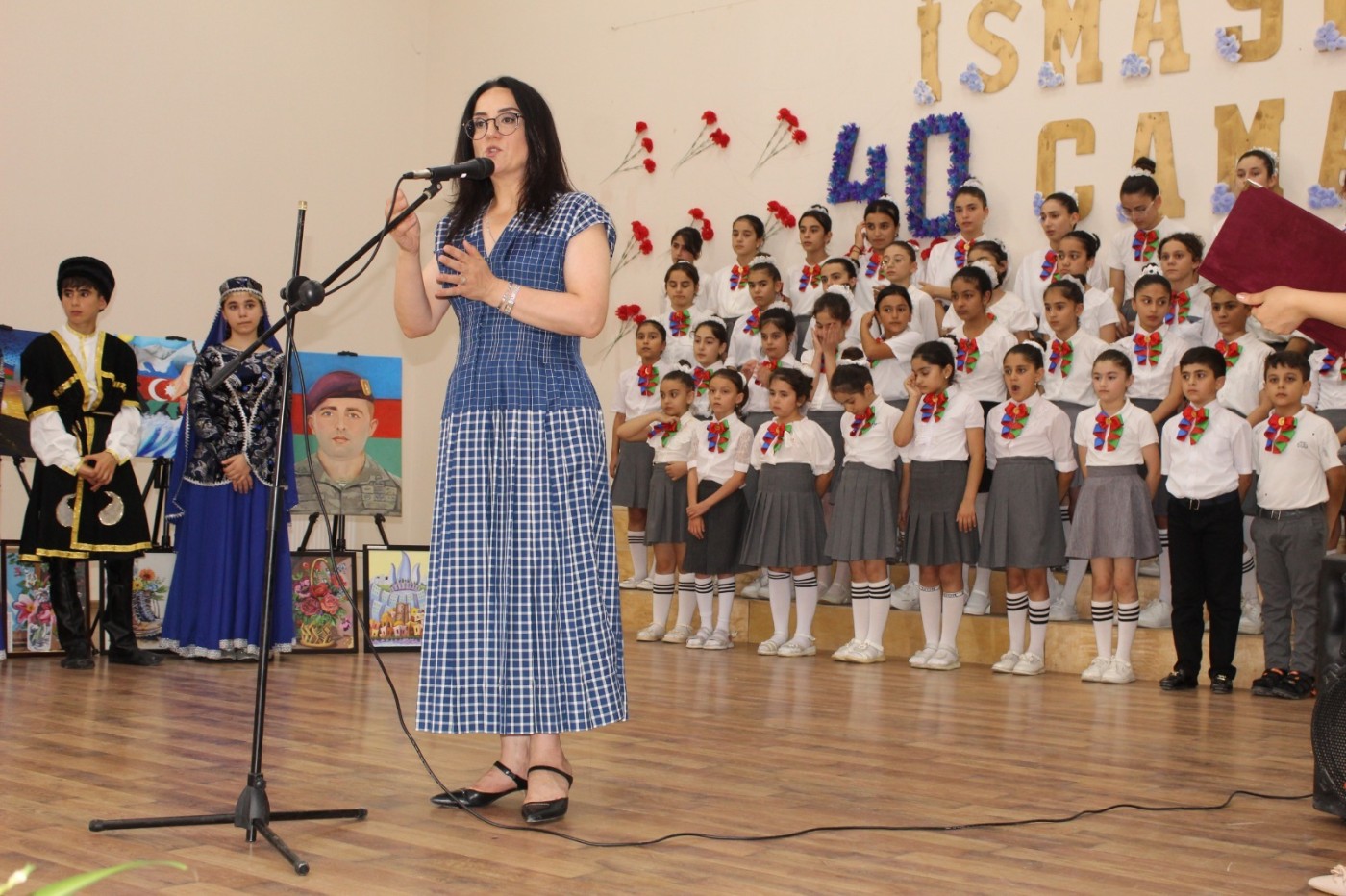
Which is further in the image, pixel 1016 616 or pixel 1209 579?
pixel 1016 616

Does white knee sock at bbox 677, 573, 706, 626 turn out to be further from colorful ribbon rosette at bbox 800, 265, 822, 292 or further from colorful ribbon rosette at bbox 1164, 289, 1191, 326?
colorful ribbon rosette at bbox 1164, 289, 1191, 326

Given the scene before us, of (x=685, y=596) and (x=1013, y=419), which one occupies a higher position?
(x=1013, y=419)

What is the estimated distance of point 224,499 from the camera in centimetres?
567

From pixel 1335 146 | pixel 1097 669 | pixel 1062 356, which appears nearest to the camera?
pixel 1097 669

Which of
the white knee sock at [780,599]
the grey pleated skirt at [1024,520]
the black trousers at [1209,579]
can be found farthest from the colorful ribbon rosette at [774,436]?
the black trousers at [1209,579]

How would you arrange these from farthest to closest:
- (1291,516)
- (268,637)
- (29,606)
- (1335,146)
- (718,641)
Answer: (718,641) < (1335,146) < (29,606) < (1291,516) < (268,637)

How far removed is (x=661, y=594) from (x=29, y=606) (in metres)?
2.94

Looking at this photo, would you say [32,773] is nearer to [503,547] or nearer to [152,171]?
[503,547]

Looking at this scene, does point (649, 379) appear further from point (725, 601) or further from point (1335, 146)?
point (1335, 146)

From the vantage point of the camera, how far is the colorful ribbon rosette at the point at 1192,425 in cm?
548

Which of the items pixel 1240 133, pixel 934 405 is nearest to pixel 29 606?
pixel 934 405

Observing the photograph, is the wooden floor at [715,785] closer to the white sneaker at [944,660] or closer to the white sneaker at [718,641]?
the white sneaker at [944,660]

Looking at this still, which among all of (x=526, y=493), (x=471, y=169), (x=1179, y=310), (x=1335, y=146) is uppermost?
(x=1335, y=146)

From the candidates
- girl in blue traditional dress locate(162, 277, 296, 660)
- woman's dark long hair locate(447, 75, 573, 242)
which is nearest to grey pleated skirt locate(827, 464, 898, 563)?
girl in blue traditional dress locate(162, 277, 296, 660)
